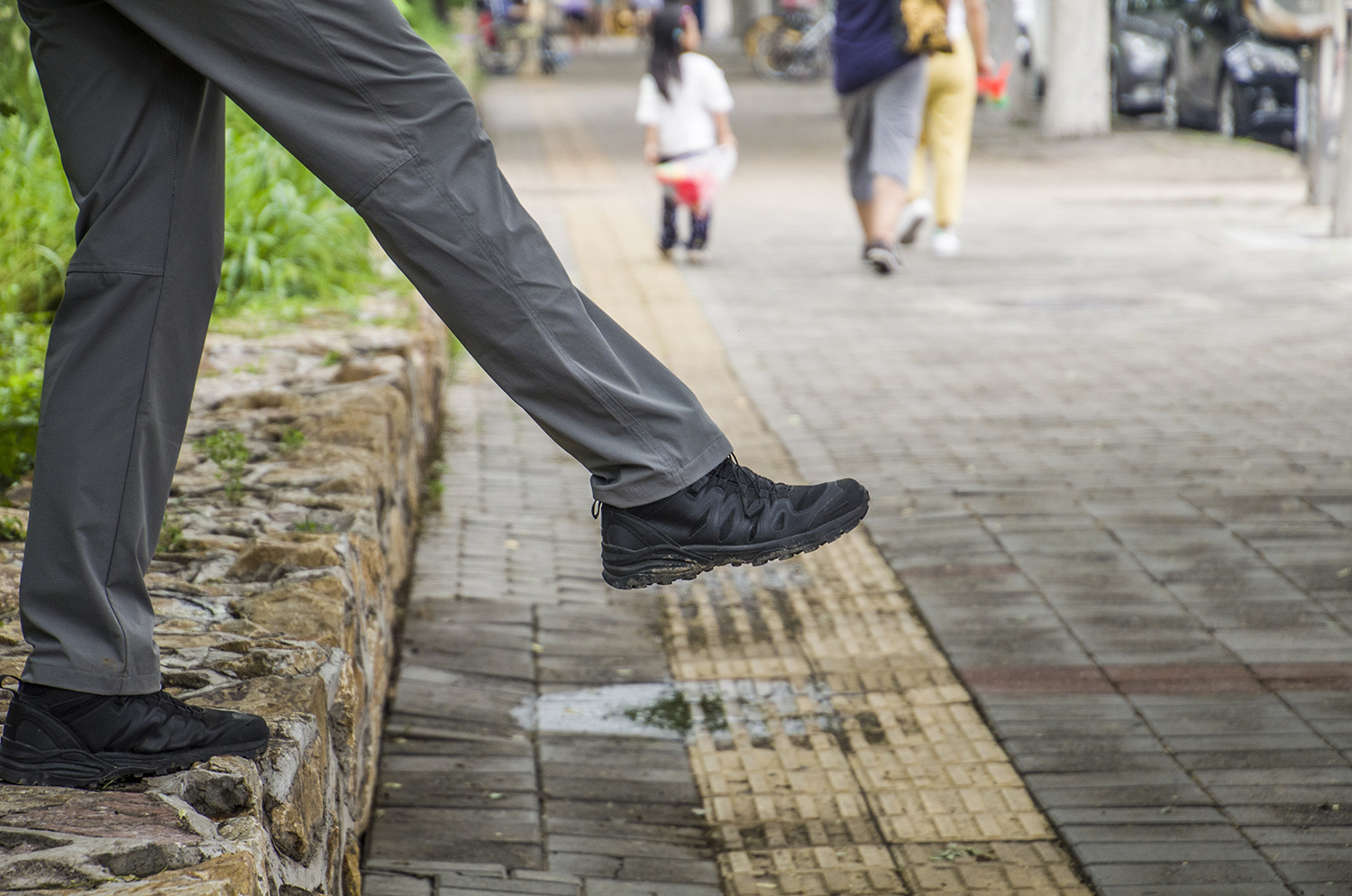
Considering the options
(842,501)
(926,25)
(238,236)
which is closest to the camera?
(842,501)

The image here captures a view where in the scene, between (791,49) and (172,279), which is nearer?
(172,279)

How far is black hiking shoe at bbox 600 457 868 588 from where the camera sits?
A: 2.21 metres

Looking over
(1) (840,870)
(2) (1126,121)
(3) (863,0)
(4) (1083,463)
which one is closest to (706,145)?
(3) (863,0)

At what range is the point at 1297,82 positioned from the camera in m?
14.8

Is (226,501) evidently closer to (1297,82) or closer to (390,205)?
(390,205)

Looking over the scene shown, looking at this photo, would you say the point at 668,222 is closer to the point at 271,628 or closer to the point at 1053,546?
the point at 1053,546

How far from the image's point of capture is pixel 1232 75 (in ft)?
50.6

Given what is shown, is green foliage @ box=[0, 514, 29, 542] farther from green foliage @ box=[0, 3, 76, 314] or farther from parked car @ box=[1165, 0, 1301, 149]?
parked car @ box=[1165, 0, 1301, 149]

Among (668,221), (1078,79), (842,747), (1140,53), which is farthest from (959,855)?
(1140,53)

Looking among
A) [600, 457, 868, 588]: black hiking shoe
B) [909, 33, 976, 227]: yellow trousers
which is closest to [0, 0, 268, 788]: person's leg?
[600, 457, 868, 588]: black hiking shoe

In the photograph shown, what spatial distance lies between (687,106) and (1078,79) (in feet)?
27.7

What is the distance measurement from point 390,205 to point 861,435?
4106 mm

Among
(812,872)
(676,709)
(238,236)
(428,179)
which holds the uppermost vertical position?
(428,179)

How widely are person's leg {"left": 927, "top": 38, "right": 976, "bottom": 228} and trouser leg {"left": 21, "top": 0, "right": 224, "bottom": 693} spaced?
24.8 feet
